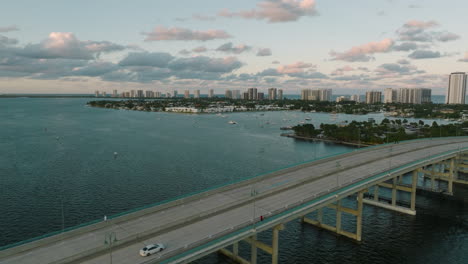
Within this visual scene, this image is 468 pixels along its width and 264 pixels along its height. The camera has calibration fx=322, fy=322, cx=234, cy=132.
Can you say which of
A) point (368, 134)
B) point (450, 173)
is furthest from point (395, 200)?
point (368, 134)

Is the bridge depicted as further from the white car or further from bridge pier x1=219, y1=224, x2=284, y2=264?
the white car

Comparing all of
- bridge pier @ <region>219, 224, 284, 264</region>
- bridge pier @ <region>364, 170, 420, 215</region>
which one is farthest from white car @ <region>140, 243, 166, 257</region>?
bridge pier @ <region>364, 170, 420, 215</region>

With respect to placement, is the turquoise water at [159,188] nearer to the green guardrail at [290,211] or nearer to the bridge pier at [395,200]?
the bridge pier at [395,200]

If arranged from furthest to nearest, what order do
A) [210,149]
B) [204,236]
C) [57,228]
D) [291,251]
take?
[210,149], [57,228], [291,251], [204,236]

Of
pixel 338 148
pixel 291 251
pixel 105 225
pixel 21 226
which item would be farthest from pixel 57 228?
pixel 338 148

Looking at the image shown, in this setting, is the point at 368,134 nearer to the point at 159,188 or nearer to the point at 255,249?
the point at 159,188

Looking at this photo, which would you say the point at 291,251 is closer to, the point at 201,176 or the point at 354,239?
the point at 354,239
